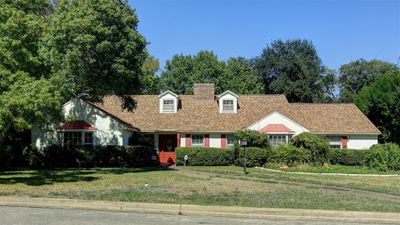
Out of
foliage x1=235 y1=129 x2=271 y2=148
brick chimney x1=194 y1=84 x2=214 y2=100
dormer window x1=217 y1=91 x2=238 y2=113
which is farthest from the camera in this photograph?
brick chimney x1=194 y1=84 x2=214 y2=100

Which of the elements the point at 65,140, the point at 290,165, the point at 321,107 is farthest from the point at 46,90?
the point at 321,107

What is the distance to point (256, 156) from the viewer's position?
32469mm

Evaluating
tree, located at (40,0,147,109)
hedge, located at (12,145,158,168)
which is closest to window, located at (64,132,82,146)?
hedge, located at (12,145,158,168)

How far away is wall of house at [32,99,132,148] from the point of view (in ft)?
109

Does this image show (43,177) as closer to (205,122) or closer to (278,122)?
(205,122)

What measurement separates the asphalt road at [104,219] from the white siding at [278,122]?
25.5m

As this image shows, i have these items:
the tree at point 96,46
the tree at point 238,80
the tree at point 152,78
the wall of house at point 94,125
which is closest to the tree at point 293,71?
the tree at point 238,80

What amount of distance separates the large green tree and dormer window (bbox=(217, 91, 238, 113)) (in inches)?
764

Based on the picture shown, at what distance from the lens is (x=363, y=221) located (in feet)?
37.4

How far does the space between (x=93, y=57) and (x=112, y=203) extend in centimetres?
1283

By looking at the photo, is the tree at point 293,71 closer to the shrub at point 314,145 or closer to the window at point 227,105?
the window at point 227,105

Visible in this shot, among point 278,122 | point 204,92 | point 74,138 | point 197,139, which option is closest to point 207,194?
point 74,138

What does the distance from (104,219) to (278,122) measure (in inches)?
1066

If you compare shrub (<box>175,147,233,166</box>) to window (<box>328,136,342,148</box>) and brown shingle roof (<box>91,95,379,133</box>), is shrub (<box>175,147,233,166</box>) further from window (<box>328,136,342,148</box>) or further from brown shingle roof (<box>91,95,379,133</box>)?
window (<box>328,136,342,148</box>)
